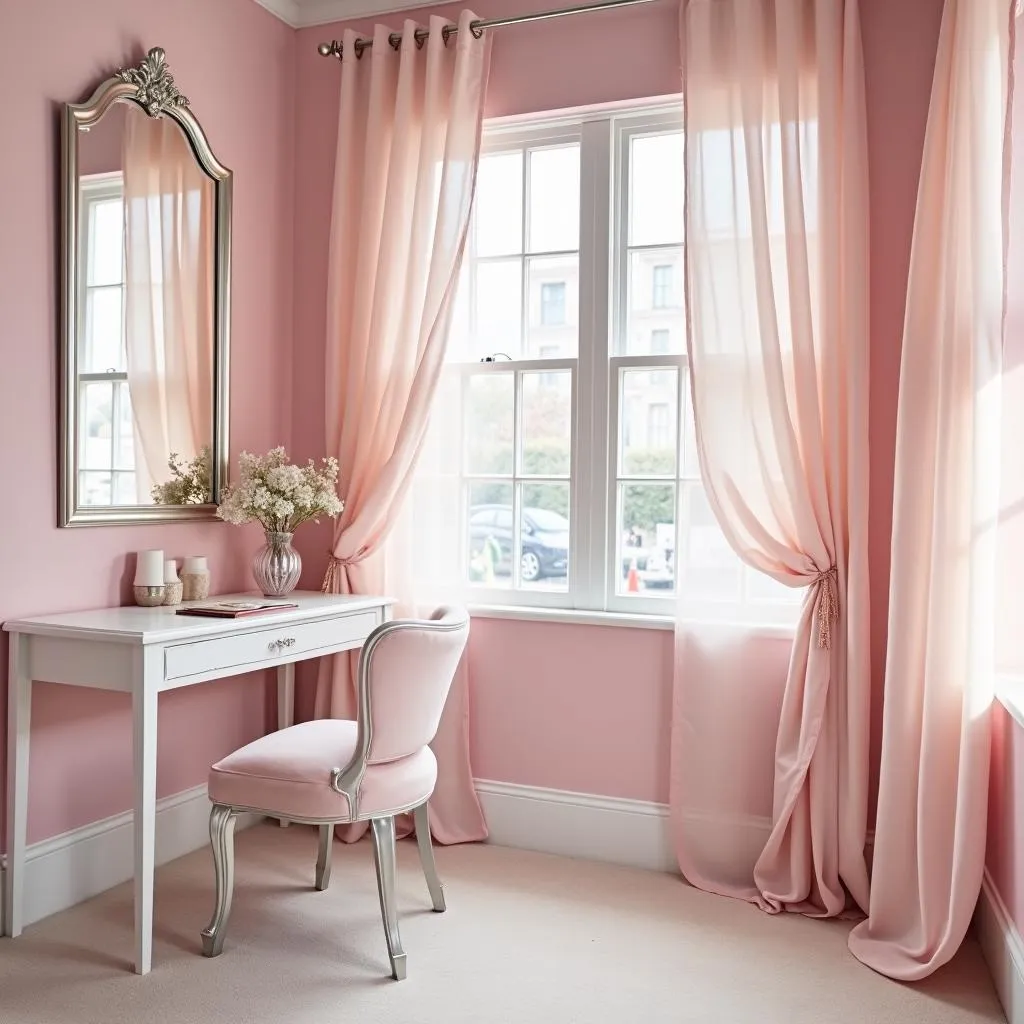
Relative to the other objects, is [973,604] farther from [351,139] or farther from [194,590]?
[351,139]

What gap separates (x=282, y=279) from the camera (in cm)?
361

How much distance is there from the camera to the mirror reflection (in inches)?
111

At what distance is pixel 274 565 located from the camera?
319 cm

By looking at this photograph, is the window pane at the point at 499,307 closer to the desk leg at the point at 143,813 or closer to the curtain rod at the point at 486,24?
the curtain rod at the point at 486,24

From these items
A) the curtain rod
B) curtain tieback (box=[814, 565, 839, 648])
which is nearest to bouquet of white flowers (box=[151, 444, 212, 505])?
the curtain rod

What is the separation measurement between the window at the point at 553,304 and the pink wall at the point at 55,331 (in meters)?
0.97

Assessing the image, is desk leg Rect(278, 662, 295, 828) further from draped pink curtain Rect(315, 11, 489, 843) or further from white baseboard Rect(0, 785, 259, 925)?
white baseboard Rect(0, 785, 259, 925)

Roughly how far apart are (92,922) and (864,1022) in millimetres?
1986

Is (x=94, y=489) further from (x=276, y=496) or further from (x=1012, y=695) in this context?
(x=1012, y=695)

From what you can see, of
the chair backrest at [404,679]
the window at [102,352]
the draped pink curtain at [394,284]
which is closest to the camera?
the chair backrest at [404,679]

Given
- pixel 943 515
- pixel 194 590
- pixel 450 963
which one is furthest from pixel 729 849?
pixel 194 590

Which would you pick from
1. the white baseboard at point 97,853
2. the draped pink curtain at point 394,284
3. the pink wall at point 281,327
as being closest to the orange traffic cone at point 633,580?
the pink wall at point 281,327

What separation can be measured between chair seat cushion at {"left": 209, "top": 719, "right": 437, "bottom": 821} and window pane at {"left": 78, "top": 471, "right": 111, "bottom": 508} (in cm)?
86

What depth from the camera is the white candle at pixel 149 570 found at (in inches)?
114
